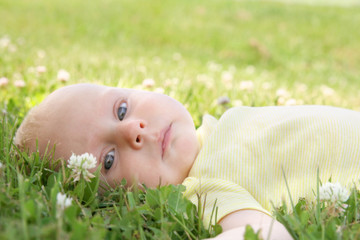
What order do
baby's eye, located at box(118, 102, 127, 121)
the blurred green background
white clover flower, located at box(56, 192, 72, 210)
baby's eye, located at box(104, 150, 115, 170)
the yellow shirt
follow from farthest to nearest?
the blurred green background → baby's eye, located at box(118, 102, 127, 121) → baby's eye, located at box(104, 150, 115, 170) → the yellow shirt → white clover flower, located at box(56, 192, 72, 210)

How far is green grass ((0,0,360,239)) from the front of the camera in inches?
52.1

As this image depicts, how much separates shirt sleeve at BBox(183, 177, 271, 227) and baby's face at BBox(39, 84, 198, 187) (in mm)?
162

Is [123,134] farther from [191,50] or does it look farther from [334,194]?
[191,50]

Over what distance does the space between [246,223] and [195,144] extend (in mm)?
627

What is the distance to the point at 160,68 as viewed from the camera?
5156 millimetres

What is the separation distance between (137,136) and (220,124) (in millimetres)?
473

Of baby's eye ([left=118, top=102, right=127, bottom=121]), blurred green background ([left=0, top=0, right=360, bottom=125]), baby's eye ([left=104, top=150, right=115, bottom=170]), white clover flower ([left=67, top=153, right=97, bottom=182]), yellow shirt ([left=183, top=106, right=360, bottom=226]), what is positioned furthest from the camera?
blurred green background ([left=0, top=0, right=360, bottom=125])

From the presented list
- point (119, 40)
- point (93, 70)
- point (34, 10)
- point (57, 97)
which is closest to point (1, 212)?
point (57, 97)

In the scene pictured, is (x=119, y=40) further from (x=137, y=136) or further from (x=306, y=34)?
(x=137, y=136)

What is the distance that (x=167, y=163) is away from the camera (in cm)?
199

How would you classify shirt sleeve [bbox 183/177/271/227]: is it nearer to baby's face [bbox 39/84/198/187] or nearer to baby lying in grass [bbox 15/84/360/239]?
baby lying in grass [bbox 15/84/360/239]

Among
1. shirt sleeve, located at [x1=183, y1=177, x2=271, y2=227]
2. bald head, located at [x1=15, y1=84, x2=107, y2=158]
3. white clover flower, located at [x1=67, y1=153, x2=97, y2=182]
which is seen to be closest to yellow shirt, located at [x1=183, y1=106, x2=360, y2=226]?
shirt sleeve, located at [x1=183, y1=177, x2=271, y2=227]

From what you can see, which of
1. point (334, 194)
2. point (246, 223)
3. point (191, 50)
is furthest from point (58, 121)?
point (191, 50)

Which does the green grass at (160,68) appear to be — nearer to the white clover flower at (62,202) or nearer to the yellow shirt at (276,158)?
the white clover flower at (62,202)
